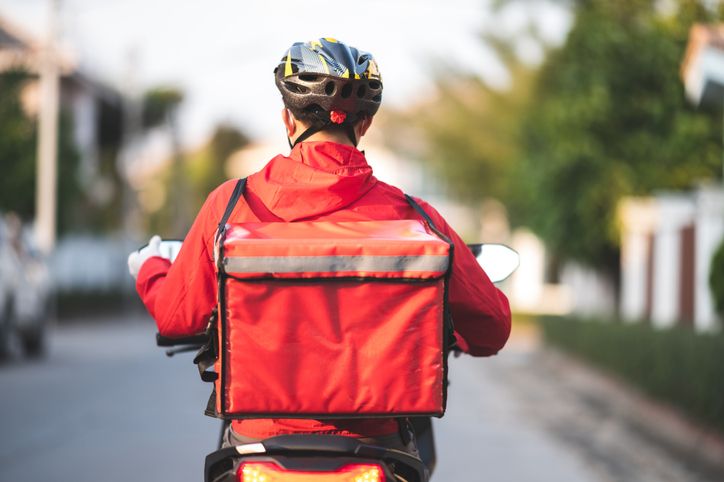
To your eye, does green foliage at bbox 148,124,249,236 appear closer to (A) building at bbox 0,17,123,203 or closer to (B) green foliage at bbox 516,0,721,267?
(A) building at bbox 0,17,123,203

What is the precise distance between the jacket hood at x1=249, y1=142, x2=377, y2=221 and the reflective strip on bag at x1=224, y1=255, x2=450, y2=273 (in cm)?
34

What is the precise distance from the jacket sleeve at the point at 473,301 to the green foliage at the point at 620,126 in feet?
66.5

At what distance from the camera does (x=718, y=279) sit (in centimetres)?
1334

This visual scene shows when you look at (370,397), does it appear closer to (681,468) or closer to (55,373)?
(681,468)

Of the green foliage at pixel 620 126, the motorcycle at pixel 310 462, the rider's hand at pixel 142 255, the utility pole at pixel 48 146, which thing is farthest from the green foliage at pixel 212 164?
the motorcycle at pixel 310 462

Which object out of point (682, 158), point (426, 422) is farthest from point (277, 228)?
point (682, 158)

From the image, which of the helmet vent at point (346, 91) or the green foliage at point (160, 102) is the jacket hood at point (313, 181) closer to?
the helmet vent at point (346, 91)

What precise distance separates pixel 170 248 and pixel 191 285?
44cm

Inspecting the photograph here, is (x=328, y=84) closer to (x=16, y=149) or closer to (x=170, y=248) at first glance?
(x=170, y=248)

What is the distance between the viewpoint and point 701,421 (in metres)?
11.3

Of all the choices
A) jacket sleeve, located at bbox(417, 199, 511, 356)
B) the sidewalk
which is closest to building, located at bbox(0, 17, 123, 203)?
the sidewalk

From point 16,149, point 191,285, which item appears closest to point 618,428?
point 191,285

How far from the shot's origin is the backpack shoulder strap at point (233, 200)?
3.29 m

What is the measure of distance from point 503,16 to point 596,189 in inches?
476
